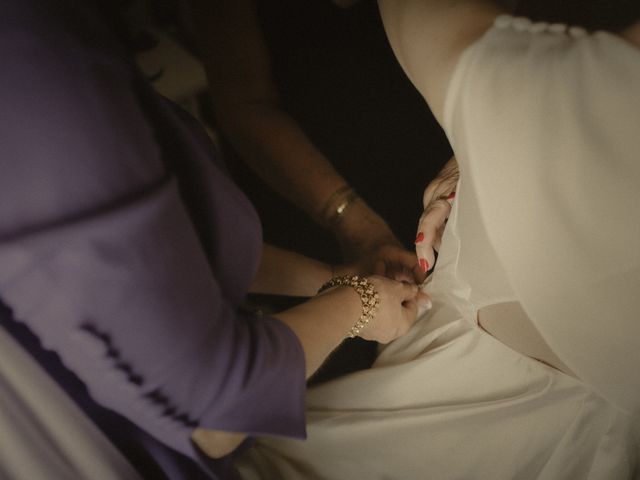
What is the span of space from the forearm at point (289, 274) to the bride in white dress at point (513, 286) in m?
0.20

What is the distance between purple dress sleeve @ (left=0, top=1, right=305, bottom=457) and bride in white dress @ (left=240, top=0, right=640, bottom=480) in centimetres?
28

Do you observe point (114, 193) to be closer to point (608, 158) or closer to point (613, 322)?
point (608, 158)

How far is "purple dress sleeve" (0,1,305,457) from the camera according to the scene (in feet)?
0.95

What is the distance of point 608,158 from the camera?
0.40m

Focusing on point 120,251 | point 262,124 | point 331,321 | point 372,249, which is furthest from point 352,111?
point 120,251

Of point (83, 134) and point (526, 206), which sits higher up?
point (83, 134)

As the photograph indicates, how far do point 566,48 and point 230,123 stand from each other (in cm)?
71

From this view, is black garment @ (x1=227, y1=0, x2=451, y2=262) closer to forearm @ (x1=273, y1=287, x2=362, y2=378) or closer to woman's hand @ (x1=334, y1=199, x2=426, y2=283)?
woman's hand @ (x1=334, y1=199, x2=426, y2=283)

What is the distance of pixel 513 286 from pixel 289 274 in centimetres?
50

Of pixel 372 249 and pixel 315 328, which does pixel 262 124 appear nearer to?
pixel 372 249

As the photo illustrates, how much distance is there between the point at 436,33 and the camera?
0.43 metres

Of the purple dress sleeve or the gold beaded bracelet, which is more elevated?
the purple dress sleeve

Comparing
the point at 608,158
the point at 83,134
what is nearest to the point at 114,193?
the point at 83,134

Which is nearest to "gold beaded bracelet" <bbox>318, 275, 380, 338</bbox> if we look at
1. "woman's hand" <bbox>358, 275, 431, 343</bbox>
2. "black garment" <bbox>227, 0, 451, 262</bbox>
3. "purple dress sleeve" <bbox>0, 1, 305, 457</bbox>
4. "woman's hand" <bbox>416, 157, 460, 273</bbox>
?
"woman's hand" <bbox>358, 275, 431, 343</bbox>
